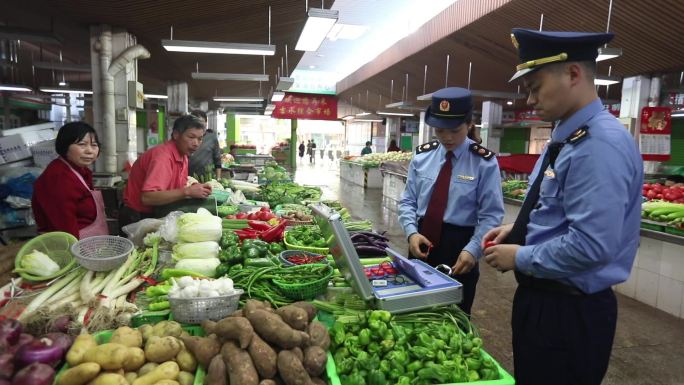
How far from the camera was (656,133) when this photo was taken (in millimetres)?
8383

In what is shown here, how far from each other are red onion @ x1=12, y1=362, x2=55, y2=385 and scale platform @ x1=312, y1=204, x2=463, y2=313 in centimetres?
104

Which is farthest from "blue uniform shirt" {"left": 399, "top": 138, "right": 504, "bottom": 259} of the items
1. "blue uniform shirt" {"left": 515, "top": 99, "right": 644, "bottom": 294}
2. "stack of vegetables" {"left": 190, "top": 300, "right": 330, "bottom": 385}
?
"stack of vegetables" {"left": 190, "top": 300, "right": 330, "bottom": 385}

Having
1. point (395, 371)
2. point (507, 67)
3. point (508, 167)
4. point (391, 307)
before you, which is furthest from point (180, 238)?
point (507, 67)

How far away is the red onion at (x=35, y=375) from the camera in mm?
1321

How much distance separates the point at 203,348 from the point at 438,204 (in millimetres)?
1659

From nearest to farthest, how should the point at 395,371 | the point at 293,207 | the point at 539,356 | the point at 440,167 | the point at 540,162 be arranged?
the point at 395,371, the point at 539,356, the point at 540,162, the point at 440,167, the point at 293,207

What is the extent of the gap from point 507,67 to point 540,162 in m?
9.46

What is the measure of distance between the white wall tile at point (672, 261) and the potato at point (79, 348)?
17.1 ft

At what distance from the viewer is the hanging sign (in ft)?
27.2

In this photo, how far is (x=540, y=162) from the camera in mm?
1767

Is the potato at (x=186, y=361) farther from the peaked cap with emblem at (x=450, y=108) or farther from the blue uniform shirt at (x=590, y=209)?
the peaked cap with emblem at (x=450, y=108)

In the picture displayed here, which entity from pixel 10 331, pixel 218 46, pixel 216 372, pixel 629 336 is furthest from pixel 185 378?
pixel 218 46

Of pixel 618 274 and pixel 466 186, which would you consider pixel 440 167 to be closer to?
pixel 466 186

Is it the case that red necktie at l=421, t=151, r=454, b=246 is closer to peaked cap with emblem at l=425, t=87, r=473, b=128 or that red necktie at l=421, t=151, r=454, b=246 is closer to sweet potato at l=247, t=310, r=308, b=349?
peaked cap with emblem at l=425, t=87, r=473, b=128
